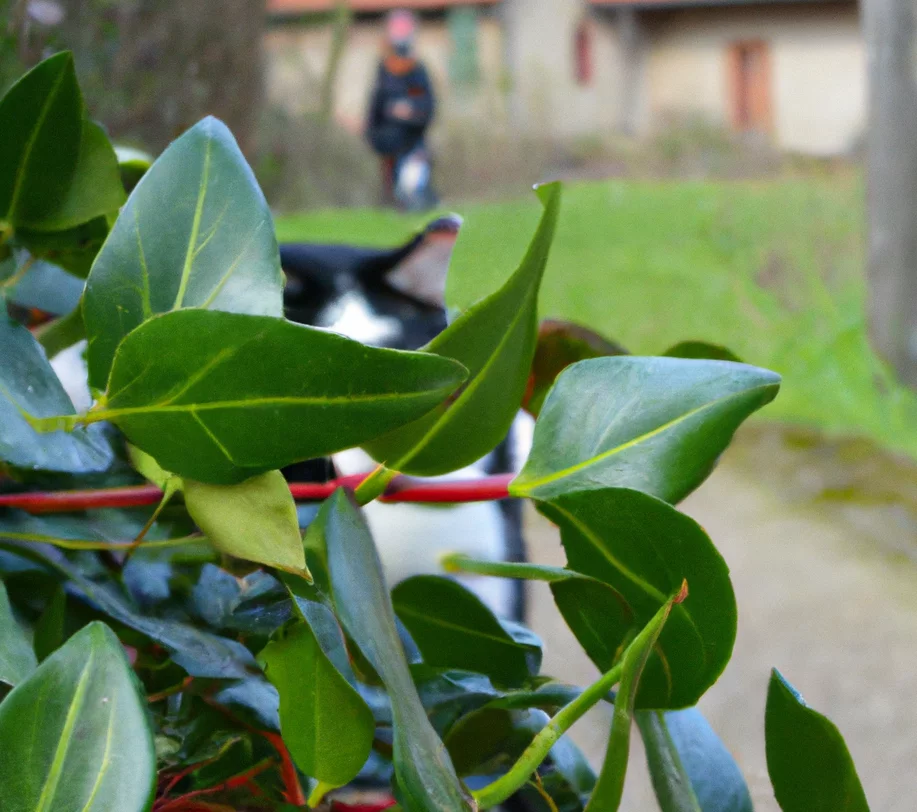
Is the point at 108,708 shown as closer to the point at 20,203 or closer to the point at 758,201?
the point at 20,203

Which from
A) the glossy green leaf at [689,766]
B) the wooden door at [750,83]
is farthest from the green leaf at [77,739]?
the wooden door at [750,83]

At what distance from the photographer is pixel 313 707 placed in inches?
8.9

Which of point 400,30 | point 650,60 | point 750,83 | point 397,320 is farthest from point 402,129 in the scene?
point 750,83

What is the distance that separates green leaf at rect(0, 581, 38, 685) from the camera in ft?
0.72

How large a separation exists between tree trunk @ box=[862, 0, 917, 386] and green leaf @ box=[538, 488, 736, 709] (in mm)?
2523

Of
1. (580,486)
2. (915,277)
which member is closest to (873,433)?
(915,277)

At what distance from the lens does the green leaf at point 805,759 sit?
0.80ft

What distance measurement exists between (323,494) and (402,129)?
698 centimetres

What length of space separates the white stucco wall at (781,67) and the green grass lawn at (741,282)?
7.02 meters

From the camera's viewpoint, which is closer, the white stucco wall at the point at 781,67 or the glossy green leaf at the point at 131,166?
the glossy green leaf at the point at 131,166

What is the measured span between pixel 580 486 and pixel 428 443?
33mm

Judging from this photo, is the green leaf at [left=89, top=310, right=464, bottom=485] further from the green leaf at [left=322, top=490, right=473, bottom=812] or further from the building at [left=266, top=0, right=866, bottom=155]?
the building at [left=266, top=0, right=866, bottom=155]

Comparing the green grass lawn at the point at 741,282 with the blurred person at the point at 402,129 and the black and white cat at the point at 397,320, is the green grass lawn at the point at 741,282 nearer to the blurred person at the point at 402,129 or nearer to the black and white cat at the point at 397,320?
the black and white cat at the point at 397,320

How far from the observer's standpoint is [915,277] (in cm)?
271
